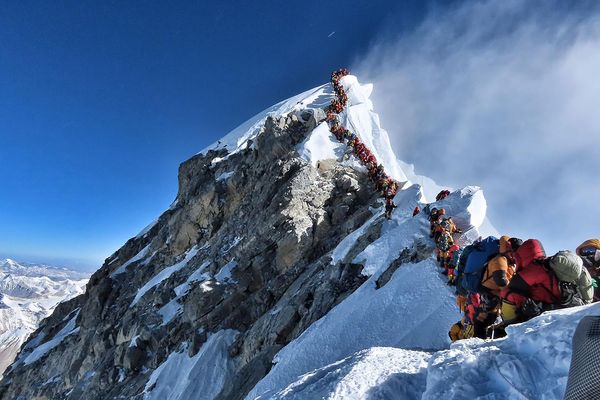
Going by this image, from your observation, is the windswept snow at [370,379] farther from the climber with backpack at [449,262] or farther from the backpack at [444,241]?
the backpack at [444,241]

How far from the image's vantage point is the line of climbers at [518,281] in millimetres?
6375

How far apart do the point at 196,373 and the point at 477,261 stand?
2076cm

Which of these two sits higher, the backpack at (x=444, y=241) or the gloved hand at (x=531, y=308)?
the backpack at (x=444, y=241)

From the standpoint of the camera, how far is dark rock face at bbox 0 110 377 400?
2053 cm

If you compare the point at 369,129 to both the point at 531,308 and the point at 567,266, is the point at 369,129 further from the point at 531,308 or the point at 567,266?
Answer: the point at 567,266

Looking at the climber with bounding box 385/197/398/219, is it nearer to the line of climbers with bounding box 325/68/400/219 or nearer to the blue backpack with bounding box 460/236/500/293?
the line of climbers with bounding box 325/68/400/219

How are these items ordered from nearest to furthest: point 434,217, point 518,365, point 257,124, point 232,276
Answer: point 518,365 → point 434,217 → point 232,276 → point 257,124

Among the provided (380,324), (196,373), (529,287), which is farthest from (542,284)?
(196,373)

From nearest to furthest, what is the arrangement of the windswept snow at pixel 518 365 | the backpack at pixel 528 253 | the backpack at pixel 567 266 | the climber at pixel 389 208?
the windswept snow at pixel 518 365 < the backpack at pixel 567 266 < the backpack at pixel 528 253 < the climber at pixel 389 208

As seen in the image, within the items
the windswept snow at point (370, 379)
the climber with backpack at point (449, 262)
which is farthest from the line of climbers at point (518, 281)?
the climber with backpack at point (449, 262)

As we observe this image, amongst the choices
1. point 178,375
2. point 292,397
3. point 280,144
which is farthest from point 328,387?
point 280,144

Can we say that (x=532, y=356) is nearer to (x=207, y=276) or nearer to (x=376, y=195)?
(x=376, y=195)

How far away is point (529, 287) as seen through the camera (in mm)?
6750

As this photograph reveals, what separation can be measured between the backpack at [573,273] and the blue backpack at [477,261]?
4.03ft
